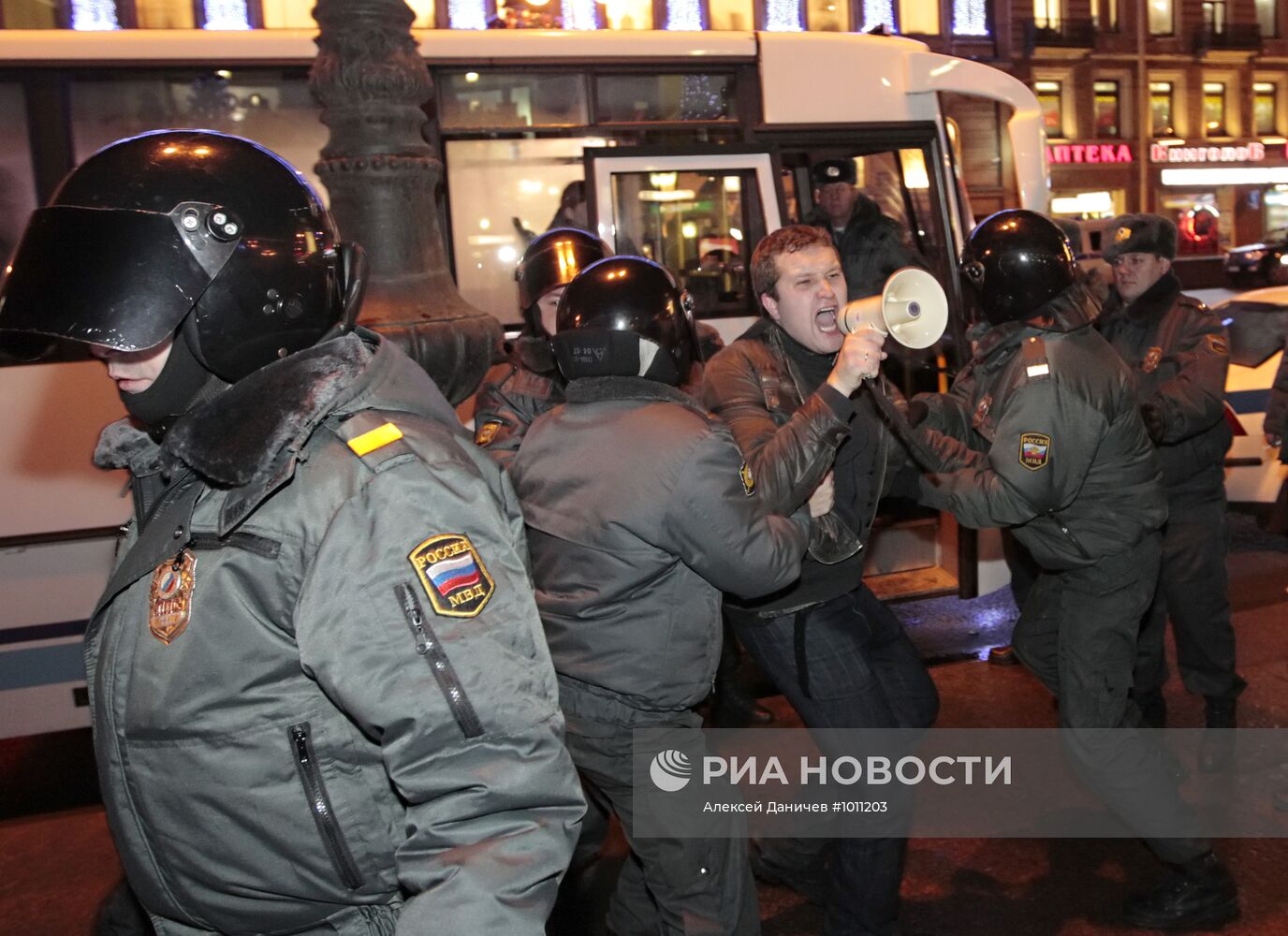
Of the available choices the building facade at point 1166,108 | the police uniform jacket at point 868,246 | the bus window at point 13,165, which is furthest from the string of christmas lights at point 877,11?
the bus window at point 13,165

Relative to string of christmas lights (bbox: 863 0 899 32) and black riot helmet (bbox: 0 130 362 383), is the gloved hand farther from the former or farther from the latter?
string of christmas lights (bbox: 863 0 899 32)

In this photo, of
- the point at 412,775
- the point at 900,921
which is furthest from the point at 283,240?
the point at 900,921

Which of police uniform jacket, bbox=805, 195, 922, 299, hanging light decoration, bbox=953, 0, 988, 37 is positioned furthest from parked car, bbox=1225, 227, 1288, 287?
hanging light decoration, bbox=953, 0, 988, 37

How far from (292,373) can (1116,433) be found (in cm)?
286

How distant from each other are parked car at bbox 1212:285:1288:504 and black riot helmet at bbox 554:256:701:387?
6.32 metres

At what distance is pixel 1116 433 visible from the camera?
3.67 m

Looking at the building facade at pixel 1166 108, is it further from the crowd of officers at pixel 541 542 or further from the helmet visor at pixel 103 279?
the helmet visor at pixel 103 279

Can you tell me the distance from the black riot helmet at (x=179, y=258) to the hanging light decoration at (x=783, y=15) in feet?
89.1

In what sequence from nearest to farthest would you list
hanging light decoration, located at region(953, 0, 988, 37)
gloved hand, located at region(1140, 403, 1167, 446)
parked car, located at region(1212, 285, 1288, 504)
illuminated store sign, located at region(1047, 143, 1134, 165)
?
gloved hand, located at region(1140, 403, 1167, 446)
parked car, located at region(1212, 285, 1288, 504)
hanging light decoration, located at region(953, 0, 988, 37)
illuminated store sign, located at region(1047, 143, 1134, 165)

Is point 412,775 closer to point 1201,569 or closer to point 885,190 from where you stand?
point 1201,569

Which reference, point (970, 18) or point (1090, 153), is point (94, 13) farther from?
point (1090, 153)

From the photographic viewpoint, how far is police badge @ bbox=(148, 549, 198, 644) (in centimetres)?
152

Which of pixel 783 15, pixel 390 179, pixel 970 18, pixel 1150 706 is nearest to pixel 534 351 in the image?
pixel 390 179

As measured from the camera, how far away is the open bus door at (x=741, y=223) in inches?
232
